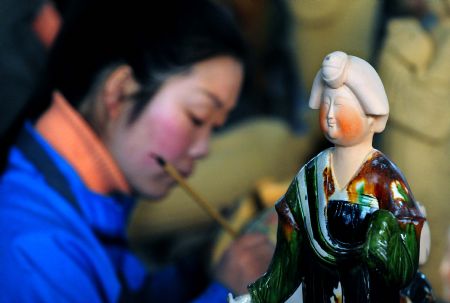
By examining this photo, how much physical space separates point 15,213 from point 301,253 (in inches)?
19.4

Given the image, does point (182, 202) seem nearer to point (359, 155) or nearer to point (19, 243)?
point (19, 243)

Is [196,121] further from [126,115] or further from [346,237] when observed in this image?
[346,237]

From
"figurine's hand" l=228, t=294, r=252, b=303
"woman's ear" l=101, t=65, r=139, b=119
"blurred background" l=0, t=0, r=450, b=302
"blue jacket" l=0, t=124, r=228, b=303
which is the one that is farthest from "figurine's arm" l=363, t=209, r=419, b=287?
"woman's ear" l=101, t=65, r=139, b=119

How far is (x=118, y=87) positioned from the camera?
1.05 meters

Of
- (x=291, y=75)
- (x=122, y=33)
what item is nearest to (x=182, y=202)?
(x=291, y=75)

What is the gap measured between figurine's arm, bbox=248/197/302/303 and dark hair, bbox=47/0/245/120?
20.4 inches

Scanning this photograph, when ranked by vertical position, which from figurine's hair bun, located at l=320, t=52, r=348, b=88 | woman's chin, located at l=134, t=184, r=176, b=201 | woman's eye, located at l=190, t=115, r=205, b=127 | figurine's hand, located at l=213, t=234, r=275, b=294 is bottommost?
figurine's hand, located at l=213, t=234, r=275, b=294

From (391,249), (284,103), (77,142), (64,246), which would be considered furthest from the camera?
(284,103)

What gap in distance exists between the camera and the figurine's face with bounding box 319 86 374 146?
0.51 metres

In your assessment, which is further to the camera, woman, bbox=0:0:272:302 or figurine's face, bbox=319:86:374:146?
woman, bbox=0:0:272:302

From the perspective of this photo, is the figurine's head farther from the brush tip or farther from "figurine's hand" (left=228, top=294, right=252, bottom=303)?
the brush tip

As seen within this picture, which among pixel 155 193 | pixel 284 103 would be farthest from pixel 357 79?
pixel 284 103

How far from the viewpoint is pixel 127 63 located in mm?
1040

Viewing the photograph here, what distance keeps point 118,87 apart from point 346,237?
1.95ft
